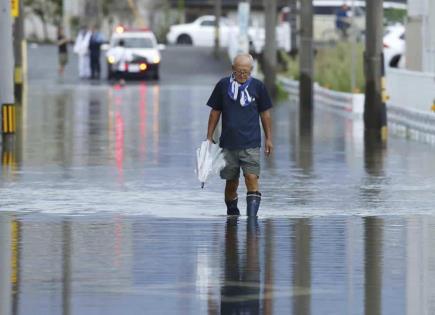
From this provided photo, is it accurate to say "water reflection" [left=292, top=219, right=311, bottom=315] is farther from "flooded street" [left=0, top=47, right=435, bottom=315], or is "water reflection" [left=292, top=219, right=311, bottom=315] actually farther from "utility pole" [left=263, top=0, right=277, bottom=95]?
"utility pole" [left=263, top=0, right=277, bottom=95]

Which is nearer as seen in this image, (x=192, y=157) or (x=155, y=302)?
(x=155, y=302)

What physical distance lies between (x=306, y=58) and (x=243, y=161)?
73.0 feet

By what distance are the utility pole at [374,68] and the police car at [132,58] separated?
2733cm

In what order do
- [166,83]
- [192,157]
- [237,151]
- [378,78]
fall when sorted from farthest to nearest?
[166,83] → [378,78] → [192,157] → [237,151]

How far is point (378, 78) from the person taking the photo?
2972cm

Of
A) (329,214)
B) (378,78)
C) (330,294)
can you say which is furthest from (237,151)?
(378,78)

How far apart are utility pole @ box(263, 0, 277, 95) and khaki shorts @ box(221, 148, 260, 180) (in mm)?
30936

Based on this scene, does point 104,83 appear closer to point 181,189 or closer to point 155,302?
point 181,189

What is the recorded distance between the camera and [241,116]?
15.6m

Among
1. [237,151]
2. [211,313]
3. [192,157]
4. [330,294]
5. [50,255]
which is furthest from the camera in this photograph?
[192,157]

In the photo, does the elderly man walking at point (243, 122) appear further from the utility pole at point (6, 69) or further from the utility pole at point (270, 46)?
the utility pole at point (270, 46)

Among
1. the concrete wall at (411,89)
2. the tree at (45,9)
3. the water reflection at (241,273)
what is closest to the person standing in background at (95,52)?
the concrete wall at (411,89)

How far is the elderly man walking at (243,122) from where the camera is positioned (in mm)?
15547

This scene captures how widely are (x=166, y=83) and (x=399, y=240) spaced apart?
4072cm
